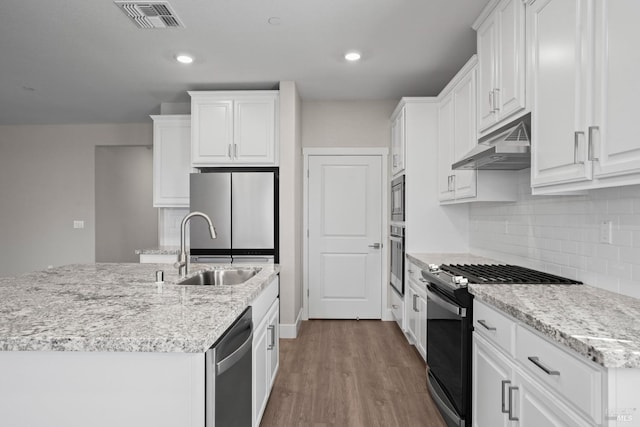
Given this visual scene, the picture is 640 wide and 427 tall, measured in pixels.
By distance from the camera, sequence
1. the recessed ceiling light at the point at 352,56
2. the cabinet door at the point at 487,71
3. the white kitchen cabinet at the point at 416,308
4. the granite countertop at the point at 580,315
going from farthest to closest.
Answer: the recessed ceiling light at the point at 352,56, the white kitchen cabinet at the point at 416,308, the cabinet door at the point at 487,71, the granite countertop at the point at 580,315

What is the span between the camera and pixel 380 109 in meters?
4.50

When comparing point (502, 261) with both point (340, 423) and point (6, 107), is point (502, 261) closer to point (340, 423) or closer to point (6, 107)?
point (340, 423)

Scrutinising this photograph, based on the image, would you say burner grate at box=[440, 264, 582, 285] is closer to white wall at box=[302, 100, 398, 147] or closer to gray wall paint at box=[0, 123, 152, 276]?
white wall at box=[302, 100, 398, 147]

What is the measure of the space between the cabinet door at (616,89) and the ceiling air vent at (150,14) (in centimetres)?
235

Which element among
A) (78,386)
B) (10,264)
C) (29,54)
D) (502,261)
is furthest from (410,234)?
(10,264)

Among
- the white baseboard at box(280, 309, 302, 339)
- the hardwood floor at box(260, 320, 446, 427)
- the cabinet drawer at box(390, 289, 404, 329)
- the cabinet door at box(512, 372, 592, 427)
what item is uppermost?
the cabinet door at box(512, 372, 592, 427)

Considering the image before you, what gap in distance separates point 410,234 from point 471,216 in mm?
584

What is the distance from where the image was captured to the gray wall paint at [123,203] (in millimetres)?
5785

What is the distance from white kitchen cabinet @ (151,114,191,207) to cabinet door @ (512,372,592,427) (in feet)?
12.3

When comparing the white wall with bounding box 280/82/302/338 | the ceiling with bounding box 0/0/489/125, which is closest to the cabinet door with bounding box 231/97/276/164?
the white wall with bounding box 280/82/302/338

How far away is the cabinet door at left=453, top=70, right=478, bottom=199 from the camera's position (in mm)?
2731

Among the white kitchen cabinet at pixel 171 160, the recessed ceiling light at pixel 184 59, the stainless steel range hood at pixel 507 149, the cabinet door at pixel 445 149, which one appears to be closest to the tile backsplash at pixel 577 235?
the stainless steel range hood at pixel 507 149

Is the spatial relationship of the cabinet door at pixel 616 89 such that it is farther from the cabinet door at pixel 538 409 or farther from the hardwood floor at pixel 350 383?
the hardwood floor at pixel 350 383

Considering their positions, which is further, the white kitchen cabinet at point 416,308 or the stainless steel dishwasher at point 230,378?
the white kitchen cabinet at point 416,308
